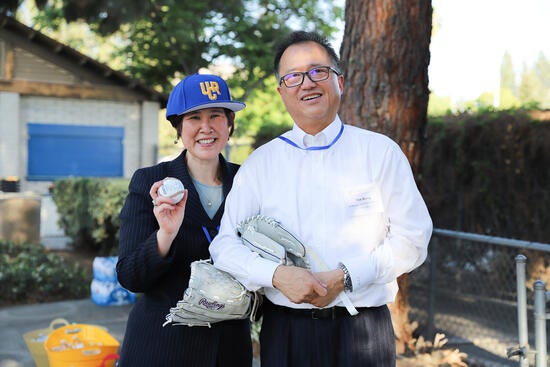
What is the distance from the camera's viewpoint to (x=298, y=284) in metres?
1.99

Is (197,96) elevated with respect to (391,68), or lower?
lower

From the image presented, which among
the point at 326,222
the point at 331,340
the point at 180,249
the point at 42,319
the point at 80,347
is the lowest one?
the point at 42,319

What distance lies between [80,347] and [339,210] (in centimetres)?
243

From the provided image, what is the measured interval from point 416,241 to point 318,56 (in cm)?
76

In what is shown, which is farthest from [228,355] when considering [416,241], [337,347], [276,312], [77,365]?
[77,365]

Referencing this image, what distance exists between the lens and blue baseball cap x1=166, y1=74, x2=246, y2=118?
2.42 meters

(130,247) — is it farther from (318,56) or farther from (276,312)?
(318,56)

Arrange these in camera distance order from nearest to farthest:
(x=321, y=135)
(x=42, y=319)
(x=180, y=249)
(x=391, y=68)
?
(x=321, y=135), (x=180, y=249), (x=391, y=68), (x=42, y=319)

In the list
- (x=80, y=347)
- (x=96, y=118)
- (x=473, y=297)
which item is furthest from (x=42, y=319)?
(x=96, y=118)

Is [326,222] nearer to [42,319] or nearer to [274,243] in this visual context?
[274,243]

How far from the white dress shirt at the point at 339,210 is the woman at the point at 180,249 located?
0.63 ft

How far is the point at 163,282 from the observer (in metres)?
2.40

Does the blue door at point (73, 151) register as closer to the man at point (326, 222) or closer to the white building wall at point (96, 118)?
the white building wall at point (96, 118)

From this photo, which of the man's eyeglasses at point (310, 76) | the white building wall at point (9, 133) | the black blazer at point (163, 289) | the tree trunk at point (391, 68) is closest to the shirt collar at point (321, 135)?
the man's eyeglasses at point (310, 76)
